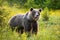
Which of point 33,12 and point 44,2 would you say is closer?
point 33,12

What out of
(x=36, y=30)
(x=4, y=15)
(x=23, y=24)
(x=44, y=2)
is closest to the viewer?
(x=4, y=15)

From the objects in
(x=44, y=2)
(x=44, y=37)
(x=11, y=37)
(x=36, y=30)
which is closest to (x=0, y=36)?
(x=11, y=37)

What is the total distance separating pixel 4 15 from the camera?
8.04 meters

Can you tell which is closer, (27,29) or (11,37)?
(11,37)

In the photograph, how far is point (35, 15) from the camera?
1172 centimetres

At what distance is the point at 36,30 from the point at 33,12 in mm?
855

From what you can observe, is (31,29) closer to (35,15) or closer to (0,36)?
(35,15)

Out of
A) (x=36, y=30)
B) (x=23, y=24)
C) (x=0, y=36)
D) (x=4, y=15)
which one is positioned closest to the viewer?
(x=0, y=36)

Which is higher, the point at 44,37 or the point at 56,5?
the point at 44,37

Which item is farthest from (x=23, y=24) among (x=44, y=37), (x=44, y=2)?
(x=44, y=2)

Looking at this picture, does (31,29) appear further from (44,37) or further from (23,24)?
(44,37)

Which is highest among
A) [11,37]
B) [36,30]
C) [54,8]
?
[11,37]

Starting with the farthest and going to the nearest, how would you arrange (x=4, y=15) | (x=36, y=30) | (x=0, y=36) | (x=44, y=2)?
(x=44, y=2) < (x=36, y=30) < (x=4, y=15) < (x=0, y=36)

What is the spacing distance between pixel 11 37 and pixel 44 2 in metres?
31.6
